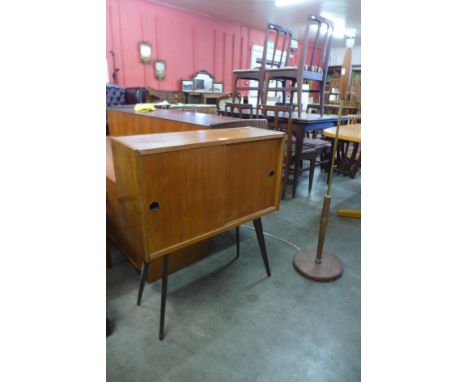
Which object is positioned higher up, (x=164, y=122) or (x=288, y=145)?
(x=164, y=122)

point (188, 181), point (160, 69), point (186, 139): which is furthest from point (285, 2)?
point (188, 181)

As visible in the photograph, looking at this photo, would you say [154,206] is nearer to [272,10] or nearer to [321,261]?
[321,261]

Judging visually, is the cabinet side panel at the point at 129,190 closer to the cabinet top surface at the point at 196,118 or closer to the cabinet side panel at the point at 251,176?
the cabinet side panel at the point at 251,176

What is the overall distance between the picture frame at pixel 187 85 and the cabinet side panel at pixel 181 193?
553 centimetres

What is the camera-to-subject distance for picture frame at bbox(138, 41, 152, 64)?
5.32 m

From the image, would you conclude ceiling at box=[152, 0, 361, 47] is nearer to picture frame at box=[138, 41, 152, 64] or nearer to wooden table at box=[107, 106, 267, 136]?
picture frame at box=[138, 41, 152, 64]

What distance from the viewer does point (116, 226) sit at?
168cm

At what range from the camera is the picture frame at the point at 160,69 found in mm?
5645

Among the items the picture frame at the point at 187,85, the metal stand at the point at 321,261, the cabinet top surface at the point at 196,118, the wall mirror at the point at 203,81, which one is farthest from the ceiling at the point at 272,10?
the metal stand at the point at 321,261

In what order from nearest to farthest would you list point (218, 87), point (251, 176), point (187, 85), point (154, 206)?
point (154, 206) → point (251, 176) → point (187, 85) → point (218, 87)

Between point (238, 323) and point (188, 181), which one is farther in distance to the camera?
point (238, 323)

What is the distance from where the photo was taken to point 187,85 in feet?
20.1

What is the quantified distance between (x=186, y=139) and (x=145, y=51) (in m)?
5.26
